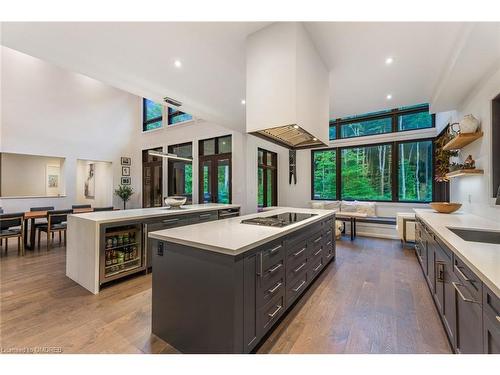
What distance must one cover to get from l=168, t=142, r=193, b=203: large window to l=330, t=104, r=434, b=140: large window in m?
4.36

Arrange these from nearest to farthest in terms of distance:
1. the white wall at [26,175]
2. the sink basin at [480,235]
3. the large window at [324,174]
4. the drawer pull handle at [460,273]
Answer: the drawer pull handle at [460,273], the sink basin at [480,235], the large window at [324,174], the white wall at [26,175]

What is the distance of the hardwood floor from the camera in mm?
1730

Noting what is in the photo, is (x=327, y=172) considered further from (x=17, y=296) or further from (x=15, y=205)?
(x=15, y=205)

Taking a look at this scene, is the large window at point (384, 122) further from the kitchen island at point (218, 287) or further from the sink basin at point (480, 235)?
the kitchen island at point (218, 287)

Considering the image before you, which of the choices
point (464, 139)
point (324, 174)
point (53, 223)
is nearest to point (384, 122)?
point (324, 174)

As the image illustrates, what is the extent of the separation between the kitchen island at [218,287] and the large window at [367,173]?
15.2ft

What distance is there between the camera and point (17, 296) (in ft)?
8.04

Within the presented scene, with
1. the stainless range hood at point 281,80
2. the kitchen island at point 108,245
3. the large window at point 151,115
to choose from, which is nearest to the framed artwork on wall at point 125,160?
the large window at point 151,115

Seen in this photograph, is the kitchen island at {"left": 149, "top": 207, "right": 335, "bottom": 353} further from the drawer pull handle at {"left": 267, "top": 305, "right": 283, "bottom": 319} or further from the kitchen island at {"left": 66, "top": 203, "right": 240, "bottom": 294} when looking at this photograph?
the kitchen island at {"left": 66, "top": 203, "right": 240, "bottom": 294}

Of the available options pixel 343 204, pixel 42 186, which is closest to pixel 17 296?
pixel 343 204

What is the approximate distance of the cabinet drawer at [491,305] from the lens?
0.96 meters

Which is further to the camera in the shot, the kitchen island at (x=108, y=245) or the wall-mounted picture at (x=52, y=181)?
the wall-mounted picture at (x=52, y=181)

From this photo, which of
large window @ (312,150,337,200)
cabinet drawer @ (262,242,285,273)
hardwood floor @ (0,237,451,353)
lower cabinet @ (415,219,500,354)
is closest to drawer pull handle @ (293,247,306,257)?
cabinet drawer @ (262,242,285,273)
